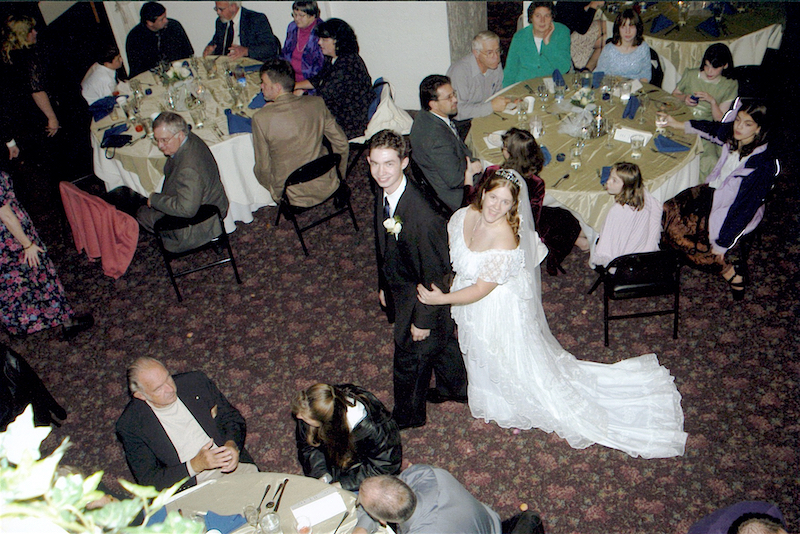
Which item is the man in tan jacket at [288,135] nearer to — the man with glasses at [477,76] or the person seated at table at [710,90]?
the man with glasses at [477,76]

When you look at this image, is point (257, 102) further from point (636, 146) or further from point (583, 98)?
point (636, 146)

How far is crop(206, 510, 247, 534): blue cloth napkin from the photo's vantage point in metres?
2.32

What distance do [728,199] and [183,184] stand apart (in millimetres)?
3518

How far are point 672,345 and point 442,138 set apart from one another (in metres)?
2.01

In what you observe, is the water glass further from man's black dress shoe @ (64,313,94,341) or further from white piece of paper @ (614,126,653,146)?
man's black dress shoe @ (64,313,94,341)

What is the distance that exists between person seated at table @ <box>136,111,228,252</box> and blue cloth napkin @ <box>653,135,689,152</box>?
122 inches

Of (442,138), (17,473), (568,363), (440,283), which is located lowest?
(568,363)

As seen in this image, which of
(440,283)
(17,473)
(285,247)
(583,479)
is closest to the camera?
(17,473)

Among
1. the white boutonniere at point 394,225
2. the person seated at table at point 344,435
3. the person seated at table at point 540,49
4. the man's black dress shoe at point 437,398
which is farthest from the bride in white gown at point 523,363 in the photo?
the person seated at table at point 540,49

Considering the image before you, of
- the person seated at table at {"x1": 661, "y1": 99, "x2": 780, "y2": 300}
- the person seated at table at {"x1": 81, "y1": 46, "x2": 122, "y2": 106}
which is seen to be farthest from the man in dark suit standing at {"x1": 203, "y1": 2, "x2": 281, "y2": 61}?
the person seated at table at {"x1": 661, "y1": 99, "x2": 780, "y2": 300}

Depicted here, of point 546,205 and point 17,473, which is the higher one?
point 17,473

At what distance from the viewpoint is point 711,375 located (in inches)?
139

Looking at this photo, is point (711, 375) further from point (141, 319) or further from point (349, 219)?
point (141, 319)

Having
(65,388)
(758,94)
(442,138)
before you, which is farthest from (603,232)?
(65,388)
